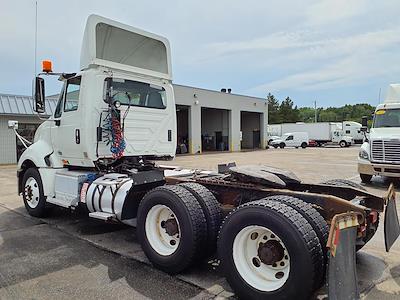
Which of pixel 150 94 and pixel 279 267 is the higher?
pixel 150 94

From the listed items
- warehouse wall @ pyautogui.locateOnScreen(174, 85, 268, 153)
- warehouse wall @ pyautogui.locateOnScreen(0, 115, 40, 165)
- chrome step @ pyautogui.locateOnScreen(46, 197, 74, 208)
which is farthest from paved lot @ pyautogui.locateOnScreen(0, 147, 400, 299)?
warehouse wall @ pyautogui.locateOnScreen(174, 85, 268, 153)

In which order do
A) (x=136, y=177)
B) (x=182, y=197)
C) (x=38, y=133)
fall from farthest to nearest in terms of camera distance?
(x=38, y=133), (x=136, y=177), (x=182, y=197)

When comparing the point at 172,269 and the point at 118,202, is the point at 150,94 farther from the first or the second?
the point at 172,269

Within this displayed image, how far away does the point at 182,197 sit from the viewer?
386 centimetres

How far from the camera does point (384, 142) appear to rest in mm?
10109

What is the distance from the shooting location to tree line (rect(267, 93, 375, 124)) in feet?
250

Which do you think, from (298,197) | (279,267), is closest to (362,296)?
(279,267)

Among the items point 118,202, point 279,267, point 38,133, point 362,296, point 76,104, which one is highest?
point 76,104

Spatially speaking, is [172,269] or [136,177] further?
[136,177]

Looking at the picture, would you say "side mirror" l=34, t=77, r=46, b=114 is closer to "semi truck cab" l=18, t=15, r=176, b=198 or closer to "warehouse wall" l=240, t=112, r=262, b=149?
"semi truck cab" l=18, t=15, r=176, b=198

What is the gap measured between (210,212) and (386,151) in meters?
8.27

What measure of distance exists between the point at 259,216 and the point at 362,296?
1.38 metres

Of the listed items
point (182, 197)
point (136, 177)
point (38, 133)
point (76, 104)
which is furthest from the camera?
point (38, 133)

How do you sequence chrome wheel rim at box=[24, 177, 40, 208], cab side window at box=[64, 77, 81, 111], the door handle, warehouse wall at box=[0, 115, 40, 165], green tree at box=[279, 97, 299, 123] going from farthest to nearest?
1. green tree at box=[279, 97, 299, 123]
2. warehouse wall at box=[0, 115, 40, 165]
3. chrome wheel rim at box=[24, 177, 40, 208]
4. cab side window at box=[64, 77, 81, 111]
5. the door handle
